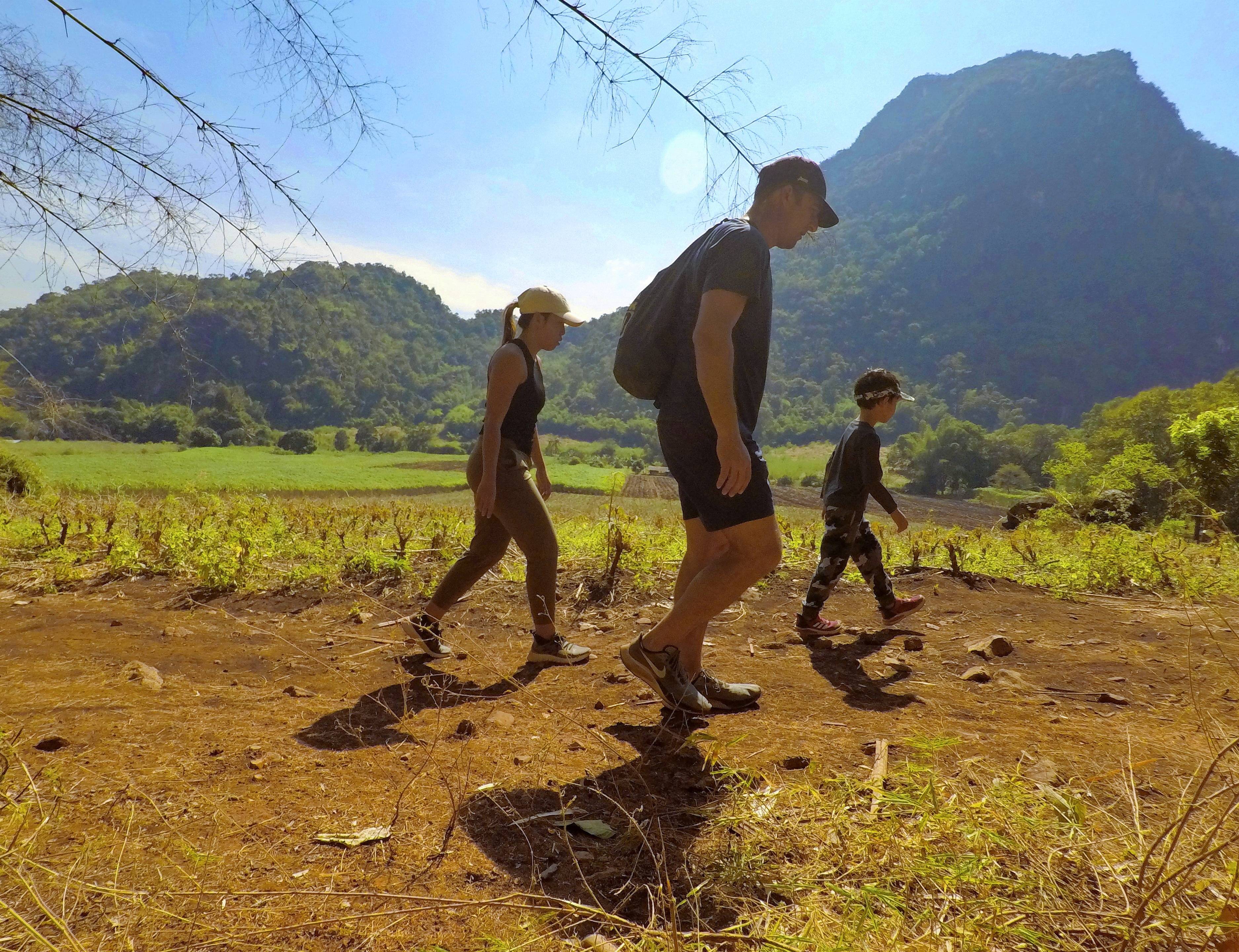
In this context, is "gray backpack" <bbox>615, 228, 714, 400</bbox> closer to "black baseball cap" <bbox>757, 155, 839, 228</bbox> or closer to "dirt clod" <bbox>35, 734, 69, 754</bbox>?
"black baseball cap" <bbox>757, 155, 839, 228</bbox>

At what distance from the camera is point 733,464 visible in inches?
83.0

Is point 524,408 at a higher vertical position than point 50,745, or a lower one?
higher

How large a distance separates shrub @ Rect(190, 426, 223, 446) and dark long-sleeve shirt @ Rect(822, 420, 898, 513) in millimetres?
3672

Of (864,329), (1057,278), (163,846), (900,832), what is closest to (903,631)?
(900,832)

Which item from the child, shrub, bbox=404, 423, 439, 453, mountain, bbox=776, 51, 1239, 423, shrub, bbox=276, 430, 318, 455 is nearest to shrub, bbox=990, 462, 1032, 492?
the child

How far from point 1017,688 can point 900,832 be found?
1873mm

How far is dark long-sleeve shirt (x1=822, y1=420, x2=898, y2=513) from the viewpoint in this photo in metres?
3.79

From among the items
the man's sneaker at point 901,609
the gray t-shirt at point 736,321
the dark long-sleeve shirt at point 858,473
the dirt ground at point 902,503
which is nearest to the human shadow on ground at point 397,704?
the gray t-shirt at point 736,321

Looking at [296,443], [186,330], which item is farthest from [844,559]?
[296,443]

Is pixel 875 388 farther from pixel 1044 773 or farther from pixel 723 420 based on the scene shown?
pixel 1044 773

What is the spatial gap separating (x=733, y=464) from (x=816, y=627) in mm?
2194

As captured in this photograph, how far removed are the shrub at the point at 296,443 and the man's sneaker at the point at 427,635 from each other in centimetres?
2504

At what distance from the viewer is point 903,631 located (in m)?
4.10

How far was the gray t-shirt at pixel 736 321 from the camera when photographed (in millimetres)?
2090
